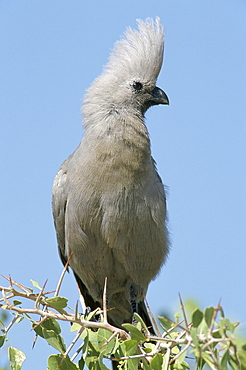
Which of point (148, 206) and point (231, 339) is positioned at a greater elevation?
point (148, 206)

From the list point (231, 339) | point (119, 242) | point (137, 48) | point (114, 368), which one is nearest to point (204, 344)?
point (231, 339)

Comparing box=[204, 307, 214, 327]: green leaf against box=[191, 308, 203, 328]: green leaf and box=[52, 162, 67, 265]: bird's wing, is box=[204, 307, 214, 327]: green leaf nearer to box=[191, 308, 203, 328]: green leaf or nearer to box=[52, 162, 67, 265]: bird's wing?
box=[191, 308, 203, 328]: green leaf

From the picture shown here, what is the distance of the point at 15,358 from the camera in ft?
10.8

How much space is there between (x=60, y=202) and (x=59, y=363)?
3.03 m

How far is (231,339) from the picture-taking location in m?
2.17

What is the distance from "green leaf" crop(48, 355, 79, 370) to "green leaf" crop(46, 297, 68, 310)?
32 centimetres

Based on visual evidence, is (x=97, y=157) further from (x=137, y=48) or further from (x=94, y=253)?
(x=137, y=48)

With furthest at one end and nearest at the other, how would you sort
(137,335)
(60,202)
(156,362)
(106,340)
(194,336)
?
(60,202)
(106,340)
(156,362)
(137,335)
(194,336)

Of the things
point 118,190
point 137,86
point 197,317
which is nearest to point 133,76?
point 137,86

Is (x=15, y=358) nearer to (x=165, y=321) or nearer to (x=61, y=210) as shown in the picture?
(x=165, y=321)

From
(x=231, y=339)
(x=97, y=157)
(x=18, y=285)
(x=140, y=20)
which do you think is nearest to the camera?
(x=231, y=339)

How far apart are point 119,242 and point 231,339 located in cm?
351

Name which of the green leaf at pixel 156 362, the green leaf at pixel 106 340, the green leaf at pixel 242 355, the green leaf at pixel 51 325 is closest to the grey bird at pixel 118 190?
the green leaf at pixel 51 325

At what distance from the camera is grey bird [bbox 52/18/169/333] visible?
5.57 metres
